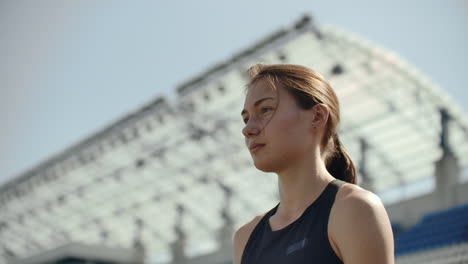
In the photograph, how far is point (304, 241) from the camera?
1.74m

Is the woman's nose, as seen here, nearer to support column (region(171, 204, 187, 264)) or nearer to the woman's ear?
the woman's ear

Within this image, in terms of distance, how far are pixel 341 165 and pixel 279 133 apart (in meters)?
0.38

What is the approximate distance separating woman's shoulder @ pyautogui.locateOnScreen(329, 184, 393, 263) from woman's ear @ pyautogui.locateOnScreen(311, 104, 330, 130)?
35 centimetres

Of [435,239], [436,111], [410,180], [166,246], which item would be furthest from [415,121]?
[166,246]

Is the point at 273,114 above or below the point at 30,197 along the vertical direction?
below

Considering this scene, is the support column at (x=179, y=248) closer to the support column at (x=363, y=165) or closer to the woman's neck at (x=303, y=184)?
→ the support column at (x=363, y=165)

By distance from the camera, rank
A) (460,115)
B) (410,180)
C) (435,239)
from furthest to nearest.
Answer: (410,180)
(460,115)
(435,239)

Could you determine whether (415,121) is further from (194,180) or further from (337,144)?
(337,144)

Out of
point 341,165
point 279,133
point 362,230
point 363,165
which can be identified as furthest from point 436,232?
point 362,230

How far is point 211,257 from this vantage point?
2728 cm

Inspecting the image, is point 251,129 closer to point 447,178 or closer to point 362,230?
point 362,230

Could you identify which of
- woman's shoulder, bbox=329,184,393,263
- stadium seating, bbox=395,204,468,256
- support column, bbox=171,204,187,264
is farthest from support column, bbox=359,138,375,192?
woman's shoulder, bbox=329,184,393,263

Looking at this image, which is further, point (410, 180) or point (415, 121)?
point (410, 180)

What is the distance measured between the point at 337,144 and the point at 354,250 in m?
0.62
